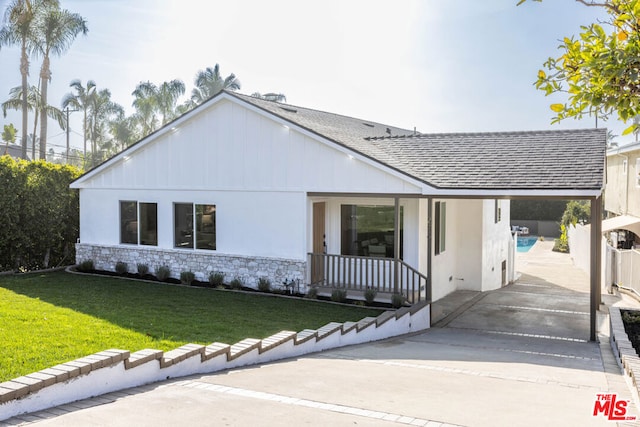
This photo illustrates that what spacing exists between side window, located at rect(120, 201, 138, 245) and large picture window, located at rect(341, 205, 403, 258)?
6585 millimetres

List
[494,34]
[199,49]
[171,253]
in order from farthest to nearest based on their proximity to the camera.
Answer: [199,49] → [494,34] → [171,253]

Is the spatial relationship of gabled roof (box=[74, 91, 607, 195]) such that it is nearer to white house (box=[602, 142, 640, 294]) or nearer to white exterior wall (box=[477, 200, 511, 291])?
white exterior wall (box=[477, 200, 511, 291])

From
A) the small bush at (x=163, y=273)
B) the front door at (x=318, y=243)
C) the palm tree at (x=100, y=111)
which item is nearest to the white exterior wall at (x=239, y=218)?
the front door at (x=318, y=243)

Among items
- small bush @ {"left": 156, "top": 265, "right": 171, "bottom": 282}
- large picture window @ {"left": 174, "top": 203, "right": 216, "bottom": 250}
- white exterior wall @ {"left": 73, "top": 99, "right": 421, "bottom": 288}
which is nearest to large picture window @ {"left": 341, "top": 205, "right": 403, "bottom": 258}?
white exterior wall @ {"left": 73, "top": 99, "right": 421, "bottom": 288}

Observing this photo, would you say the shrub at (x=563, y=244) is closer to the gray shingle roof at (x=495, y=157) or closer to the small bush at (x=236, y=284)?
the gray shingle roof at (x=495, y=157)

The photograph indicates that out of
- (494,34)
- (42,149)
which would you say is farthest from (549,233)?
(42,149)

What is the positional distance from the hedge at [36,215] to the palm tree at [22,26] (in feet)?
77.3

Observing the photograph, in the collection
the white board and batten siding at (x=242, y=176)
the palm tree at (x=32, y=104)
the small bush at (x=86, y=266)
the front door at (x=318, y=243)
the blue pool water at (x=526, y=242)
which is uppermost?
the palm tree at (x=32, y=104)

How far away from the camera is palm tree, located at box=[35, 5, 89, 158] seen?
38.2 metres

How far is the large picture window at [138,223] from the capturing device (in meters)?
17.0

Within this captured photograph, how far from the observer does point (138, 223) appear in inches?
681

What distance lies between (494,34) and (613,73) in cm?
4220

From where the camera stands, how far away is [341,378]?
23.1ft

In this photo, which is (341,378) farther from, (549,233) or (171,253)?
(549,233)
